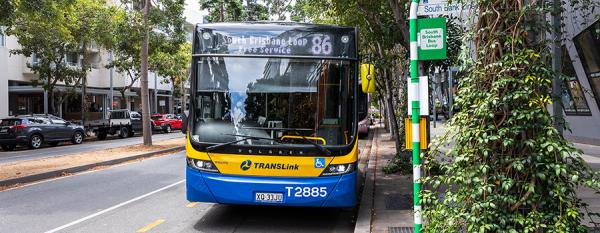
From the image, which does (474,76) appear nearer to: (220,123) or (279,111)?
(279,111)

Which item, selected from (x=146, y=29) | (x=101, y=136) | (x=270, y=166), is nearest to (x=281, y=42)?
(x=270, y=166)

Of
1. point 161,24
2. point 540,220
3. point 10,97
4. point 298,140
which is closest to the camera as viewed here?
point 540,220

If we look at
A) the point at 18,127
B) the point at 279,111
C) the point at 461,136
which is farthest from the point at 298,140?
the point at 18,127

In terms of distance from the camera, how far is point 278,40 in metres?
7.01

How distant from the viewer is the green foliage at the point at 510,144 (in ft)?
13.4

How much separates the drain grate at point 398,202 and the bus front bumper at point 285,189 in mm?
1378

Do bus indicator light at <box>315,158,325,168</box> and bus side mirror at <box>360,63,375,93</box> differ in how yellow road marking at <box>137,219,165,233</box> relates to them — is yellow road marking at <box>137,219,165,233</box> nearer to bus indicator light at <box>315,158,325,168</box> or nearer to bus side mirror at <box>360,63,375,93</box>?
bus indicator light at <box>315,158,325,168</box>

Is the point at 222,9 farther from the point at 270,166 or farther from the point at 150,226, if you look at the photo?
the point at 270,166

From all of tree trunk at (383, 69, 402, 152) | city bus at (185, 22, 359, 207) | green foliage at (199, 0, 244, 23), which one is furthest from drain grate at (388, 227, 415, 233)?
green foliage at (199, 0, 244, 23)

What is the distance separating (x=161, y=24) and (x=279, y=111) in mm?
16736

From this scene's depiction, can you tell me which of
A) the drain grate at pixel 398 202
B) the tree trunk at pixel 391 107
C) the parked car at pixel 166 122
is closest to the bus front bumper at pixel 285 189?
the drain grate at pixel 398 202

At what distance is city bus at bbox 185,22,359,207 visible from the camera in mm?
6668

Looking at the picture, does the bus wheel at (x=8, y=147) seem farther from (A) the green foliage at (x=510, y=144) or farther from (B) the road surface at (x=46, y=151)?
(A) the green foliage at (x=510, y=144)

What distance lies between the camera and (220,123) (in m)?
6.94
